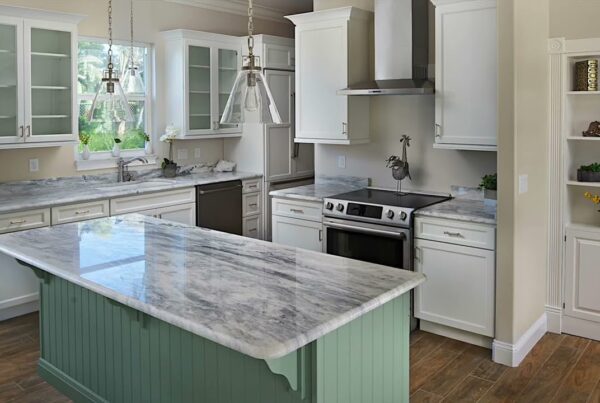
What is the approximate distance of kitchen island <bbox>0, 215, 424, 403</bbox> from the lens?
6.37 ft

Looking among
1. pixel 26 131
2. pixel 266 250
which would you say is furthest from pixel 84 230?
pixel 26 131

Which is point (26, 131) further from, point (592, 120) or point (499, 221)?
point (592, 120)

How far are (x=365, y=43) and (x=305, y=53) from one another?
52cm

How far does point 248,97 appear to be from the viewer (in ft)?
8.00

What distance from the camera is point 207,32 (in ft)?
19.0

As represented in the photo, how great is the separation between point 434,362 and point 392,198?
4.23ft

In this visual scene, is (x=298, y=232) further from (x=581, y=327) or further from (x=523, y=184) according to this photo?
(x=581, y=327)

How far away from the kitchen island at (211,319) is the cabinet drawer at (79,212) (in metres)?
1.16

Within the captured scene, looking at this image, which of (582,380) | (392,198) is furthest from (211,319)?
(392,198)

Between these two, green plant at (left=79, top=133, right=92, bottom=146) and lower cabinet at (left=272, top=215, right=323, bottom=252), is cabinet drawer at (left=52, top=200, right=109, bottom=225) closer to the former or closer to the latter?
green plant at (left=79, top=133, right=92, bottom=146)

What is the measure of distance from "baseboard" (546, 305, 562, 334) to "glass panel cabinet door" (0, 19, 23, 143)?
4.11 metres

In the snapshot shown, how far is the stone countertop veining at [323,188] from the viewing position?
4.67 m

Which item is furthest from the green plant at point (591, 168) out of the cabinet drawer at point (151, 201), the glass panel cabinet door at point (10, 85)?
the glass panel cabinet door at point (10, 85)

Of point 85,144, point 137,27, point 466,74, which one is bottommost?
point 85,144
